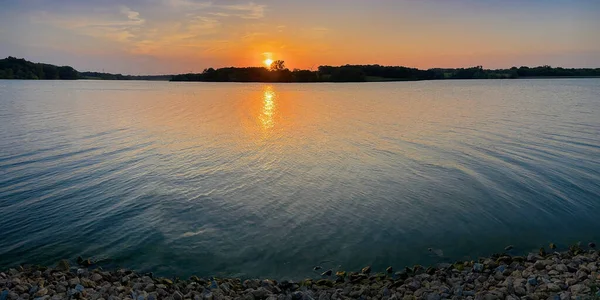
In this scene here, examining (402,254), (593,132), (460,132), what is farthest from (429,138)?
(402,254)

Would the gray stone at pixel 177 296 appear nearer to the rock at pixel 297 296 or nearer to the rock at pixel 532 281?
the rock at pixel 297 296

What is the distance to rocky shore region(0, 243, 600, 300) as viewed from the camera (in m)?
9.67

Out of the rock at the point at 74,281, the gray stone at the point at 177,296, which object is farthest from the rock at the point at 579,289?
the rock at the point at 74,281

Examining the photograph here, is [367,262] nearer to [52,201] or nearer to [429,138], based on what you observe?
[52,201]

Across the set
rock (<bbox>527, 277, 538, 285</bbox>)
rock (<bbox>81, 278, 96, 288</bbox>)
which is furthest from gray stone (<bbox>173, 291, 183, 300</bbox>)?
rock (<bbox>527, 277, 538, 285</bbox>)

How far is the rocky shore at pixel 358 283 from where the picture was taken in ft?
31.7

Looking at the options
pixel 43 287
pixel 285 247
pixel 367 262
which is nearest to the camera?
pixel 43 287

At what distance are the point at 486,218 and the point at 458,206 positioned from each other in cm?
140

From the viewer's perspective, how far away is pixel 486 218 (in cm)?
1596

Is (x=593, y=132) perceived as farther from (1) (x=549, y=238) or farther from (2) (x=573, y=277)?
(2) (x=573, y=277)

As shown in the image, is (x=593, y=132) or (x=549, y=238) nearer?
(x=549, y=238)

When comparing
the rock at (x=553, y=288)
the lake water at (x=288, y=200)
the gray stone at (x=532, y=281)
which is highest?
the rock at (x=553, y=288)

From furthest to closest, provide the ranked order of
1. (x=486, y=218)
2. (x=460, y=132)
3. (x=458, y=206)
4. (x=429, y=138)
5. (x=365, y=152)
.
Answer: (x=460, y=132) < (x=429, y=138) < (x=365, y=152) < (x=458, y=206) < (x=486, y=218)

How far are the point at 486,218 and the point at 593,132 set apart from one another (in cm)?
2616
